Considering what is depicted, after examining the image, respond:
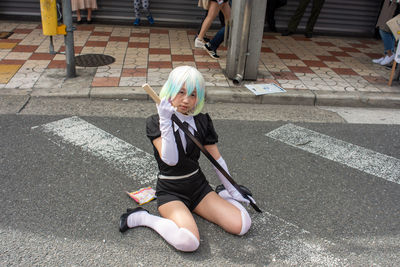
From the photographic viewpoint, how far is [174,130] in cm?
263

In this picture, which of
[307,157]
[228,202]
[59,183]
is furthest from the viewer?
[307,157]

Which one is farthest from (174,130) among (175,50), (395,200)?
(175,50)

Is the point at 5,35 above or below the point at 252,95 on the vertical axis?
above

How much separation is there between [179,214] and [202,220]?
351mm

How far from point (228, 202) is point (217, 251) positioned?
420mm

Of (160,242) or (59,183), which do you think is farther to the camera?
(59,183)

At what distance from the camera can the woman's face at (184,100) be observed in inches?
101

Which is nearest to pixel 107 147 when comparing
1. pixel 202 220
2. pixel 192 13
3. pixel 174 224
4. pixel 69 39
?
pixel 202 220

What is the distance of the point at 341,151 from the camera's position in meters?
4.23

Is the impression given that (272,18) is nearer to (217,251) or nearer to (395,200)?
(395,200)

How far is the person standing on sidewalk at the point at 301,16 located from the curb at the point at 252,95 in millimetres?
3804

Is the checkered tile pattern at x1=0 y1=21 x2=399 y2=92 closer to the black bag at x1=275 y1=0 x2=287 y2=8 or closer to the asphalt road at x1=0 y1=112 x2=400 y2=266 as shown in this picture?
the black bag at x1=275 y1=0 x2=287 y2=8

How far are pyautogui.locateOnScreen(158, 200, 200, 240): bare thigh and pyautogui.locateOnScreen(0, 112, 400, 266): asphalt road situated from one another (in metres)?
0.18

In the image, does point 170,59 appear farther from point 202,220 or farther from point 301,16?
point 202,220
